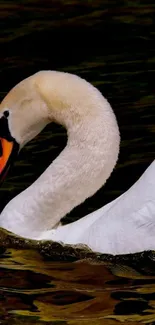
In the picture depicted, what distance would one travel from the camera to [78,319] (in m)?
7.12

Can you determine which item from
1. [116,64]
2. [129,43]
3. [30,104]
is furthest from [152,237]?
[129,43]

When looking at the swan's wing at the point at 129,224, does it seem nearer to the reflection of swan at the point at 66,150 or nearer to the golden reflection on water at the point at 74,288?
the golden reflection on water at the point at 74,288

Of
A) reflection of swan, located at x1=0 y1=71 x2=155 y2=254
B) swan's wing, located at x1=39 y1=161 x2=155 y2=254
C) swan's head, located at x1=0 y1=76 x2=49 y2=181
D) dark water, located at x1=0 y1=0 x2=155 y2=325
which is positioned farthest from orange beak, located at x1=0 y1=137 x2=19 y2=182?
swan's wing, located at x1=39 y1=161 x2=155 y2=254

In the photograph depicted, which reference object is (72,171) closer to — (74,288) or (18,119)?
(18,119)

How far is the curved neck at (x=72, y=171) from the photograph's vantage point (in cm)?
875

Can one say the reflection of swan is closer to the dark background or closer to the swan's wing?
the swan's wing

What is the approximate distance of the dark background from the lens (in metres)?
10.5

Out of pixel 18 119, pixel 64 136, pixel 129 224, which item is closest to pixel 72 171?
pixel 18 119

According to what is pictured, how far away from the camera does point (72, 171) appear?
8.88 metres

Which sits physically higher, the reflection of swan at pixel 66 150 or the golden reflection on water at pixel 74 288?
the reflection of swan at pixel 66 150

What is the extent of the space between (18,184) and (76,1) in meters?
6.75

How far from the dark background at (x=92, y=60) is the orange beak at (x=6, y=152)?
0.71m

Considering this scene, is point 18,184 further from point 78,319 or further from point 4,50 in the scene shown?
point 4,50

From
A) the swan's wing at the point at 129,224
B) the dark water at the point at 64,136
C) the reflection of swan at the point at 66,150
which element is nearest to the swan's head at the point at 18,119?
the reflection of swan at the point at 66,150
